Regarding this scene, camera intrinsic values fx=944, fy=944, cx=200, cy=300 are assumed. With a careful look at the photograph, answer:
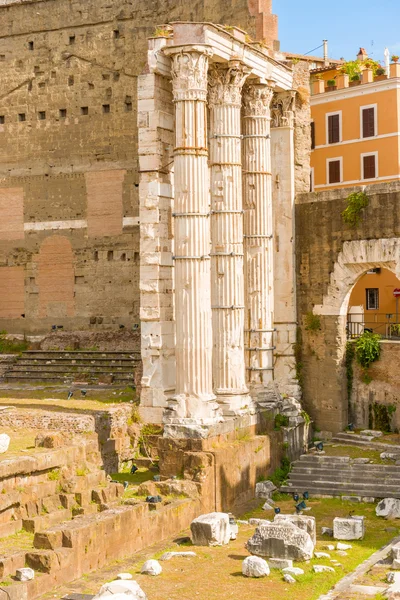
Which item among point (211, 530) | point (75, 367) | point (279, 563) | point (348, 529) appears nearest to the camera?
point (279, 563)

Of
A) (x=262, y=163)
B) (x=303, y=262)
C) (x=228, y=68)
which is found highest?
(x=228, y=68)

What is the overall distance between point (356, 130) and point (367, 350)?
1055 cm

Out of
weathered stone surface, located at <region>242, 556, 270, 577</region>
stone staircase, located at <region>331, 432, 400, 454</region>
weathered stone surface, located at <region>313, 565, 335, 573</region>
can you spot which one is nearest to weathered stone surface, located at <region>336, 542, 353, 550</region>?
weathered stone surface, located at <region>313, 565, 335, 573</region>

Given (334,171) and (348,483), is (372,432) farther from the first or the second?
(334,171)

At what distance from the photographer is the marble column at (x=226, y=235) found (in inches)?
707

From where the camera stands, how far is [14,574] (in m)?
11.3

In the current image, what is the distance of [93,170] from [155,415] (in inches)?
465

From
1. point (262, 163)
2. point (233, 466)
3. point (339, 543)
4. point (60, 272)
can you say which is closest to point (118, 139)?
point (60, 272)

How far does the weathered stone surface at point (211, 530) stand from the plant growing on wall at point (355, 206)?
8343 mm

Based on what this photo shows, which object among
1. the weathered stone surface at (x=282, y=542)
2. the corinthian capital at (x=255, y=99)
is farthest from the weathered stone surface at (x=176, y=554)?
the corinthian capital at (x=255, y=99)

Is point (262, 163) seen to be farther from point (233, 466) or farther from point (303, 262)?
point (233, 466)

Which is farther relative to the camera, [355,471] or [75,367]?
[75,367]

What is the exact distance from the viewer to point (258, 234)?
65.6ft

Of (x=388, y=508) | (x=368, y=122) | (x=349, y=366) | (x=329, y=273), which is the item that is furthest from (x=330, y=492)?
(x=368, y=122)
